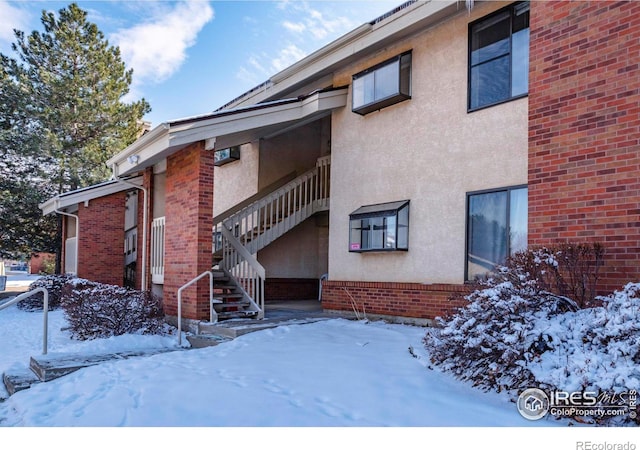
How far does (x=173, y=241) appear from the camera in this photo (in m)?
9.48

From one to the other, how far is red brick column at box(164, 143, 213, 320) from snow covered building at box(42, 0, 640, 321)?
38mm

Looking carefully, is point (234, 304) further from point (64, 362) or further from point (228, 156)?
point (228, 156)

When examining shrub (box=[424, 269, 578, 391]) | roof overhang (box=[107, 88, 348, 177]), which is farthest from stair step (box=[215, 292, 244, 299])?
shrub (box=[424, 269, 578, 391])

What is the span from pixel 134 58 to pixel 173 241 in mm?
16834

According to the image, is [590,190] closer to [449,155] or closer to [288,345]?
[449,155]

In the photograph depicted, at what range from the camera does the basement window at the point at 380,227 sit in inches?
334

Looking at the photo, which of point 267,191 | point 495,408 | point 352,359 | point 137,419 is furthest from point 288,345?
point 267,191

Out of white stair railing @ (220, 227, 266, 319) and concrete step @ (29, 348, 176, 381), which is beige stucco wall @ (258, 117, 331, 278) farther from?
concrete step @ (29, 348, 176, 381)

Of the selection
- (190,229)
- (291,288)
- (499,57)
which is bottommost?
(291,288)

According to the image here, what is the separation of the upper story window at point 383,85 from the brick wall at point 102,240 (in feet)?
32.2

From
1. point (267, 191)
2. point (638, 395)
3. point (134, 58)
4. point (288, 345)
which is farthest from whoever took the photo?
point (134, 58)

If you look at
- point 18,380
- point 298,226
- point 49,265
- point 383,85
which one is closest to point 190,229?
point 18,380

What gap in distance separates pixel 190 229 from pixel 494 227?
5.54 meters

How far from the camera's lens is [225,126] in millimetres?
8617
